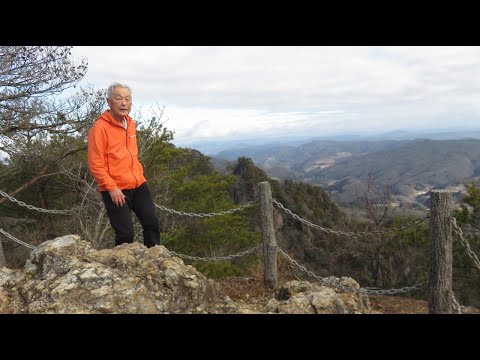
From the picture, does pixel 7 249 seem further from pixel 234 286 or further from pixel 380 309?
pixel 380 309

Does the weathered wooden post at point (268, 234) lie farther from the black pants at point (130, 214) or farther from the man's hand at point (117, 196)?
the man's hand at point (117, 196)

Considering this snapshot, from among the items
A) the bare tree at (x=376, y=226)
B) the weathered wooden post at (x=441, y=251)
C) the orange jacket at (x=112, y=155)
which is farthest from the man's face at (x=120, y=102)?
the bare tree at (x=376, y=226)

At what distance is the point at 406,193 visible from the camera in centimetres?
10669

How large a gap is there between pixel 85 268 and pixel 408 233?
1525 cm

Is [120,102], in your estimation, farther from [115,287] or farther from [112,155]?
[115,287]

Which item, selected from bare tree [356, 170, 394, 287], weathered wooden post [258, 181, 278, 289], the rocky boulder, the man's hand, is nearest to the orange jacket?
the man's hand

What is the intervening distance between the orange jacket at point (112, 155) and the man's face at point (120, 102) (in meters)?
0.09

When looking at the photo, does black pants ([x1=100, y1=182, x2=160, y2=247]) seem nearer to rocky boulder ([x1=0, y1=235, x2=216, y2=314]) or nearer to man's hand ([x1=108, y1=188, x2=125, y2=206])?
man's hand ([x1=108, y1=188, x2=125, y2=206])

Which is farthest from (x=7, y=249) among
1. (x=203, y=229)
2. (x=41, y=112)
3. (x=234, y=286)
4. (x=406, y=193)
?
(x=406, y=193)

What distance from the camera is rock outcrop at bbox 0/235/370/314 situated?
2.60m

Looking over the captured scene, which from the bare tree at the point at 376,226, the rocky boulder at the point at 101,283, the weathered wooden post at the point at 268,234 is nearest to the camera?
the rocky boulder at the point at 101,283

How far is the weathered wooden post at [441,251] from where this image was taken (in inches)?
123

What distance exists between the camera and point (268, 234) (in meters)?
4.16

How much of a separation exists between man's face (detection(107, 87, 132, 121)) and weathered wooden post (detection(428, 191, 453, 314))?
3.03 m
